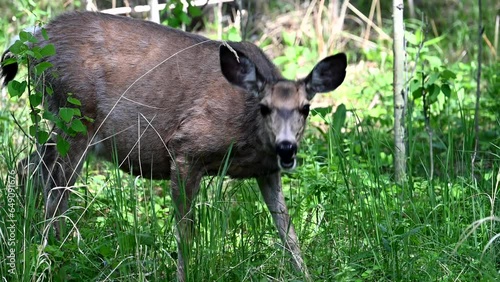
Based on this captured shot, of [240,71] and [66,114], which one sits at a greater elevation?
[240,71]

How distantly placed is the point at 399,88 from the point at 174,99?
159cm

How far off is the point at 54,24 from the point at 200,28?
177 inches

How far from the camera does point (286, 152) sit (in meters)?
5.14

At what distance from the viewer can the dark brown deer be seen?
5629 millimetres

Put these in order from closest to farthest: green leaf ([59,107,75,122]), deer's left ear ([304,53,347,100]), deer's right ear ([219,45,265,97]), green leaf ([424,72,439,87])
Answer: green leaf ([59,107,75,122])
deer's right ear ([219,45,265,97])
deer's left ear ([304,53,347,100])
green leaf ([424,72,439,87])

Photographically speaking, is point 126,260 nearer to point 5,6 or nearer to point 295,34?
point 295,34

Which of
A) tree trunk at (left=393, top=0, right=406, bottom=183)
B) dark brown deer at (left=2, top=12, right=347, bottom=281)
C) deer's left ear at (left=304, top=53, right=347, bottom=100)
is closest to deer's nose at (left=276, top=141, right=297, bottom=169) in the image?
dark brown deer at (left=2, top=12, right=347, bottom=281)

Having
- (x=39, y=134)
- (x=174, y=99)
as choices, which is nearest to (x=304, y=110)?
(x=174, y=99)

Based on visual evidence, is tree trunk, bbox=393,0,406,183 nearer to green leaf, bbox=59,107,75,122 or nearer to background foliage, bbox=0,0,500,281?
background foliage, bbox=0,0,500,281

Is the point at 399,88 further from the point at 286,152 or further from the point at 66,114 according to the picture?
the point at 66,114

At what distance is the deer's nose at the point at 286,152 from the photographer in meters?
5.14

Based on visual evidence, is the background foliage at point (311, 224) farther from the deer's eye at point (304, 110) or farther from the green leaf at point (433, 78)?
the deer's eye at point (304, 110)

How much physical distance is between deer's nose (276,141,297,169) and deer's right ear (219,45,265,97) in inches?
23.5

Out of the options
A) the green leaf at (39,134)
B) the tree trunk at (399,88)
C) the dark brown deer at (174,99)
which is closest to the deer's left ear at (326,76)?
the dark brown deer at (174,99)
